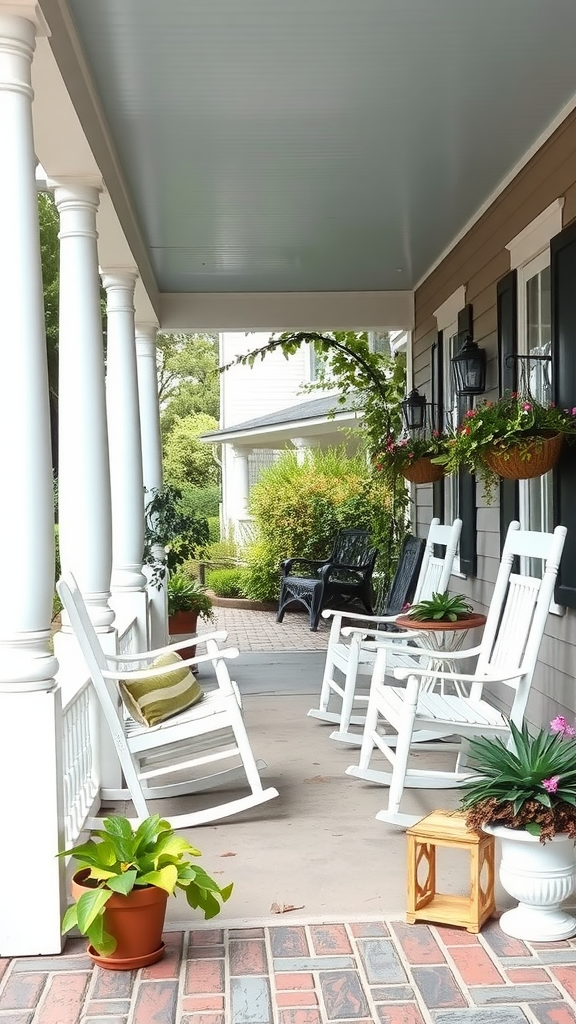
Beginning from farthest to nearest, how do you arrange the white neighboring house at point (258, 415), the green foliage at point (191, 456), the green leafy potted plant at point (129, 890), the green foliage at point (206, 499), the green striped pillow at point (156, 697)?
the green foliage at point (191, 456), the green foliage at point (206, 499), the white neighboring house at point (258, 415), the green striped pillow at point (156, 697), the green leafy potted plant at point (129, 890)

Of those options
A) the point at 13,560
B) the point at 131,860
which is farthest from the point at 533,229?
the point at 131,860

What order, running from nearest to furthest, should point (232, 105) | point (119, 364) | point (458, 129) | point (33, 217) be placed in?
1. point (33, 217)
2. point (232, 105)
3. point (458, 129)
4. point (119, 364)

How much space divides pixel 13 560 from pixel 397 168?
3.40 metres

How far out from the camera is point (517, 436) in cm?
440

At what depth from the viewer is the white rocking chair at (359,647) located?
16.8 feet

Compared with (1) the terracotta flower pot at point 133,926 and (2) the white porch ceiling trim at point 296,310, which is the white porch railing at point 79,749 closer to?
(1) the terracotta flower pot at point 133,926

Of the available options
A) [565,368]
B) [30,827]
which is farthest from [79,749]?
[565,368]

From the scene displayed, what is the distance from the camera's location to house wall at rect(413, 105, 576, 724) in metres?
4.66

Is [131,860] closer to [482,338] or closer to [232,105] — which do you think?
[232,105]

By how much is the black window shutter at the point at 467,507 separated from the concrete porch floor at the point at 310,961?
2903mm

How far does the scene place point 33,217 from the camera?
9.75 feet

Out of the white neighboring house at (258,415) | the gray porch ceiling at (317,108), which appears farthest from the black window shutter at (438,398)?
the white neighboring house at (258,415)

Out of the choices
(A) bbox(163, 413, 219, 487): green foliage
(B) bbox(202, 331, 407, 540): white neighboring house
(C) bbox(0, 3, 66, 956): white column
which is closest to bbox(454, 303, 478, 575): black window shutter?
(C) bbox(0, 3, 66, 956): white column

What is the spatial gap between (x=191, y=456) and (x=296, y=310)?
1663 cm
